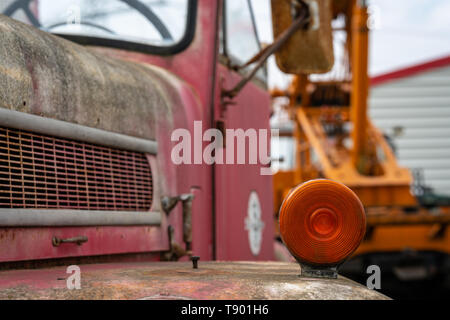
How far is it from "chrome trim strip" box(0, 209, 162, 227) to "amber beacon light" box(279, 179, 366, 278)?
701mm

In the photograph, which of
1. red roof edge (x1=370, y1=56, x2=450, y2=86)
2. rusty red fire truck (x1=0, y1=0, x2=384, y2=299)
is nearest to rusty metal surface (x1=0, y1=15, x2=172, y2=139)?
rusty red fire truck (x1=0, y1=0, x2=384, y2=299)

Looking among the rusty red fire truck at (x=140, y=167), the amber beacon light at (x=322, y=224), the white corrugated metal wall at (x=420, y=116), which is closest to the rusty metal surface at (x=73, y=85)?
the rusty red fire truck at (x=140, y=167)

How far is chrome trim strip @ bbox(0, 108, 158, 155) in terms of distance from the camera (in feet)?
6.19

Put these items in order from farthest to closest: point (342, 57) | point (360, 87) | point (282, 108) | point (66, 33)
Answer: point (282, 108) → point (342, 57) → point (360, 87) → point (66, 33)

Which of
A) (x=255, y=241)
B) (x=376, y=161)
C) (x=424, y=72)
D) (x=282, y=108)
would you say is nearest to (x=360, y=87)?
(x=376, y=161)

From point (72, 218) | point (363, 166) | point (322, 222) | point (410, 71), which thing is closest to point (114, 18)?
point (72, 218)

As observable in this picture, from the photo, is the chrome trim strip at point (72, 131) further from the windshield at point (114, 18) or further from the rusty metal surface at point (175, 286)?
the windshield at point (114, 18)

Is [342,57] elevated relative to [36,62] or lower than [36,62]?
elevated

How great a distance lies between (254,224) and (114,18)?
4.29 ft

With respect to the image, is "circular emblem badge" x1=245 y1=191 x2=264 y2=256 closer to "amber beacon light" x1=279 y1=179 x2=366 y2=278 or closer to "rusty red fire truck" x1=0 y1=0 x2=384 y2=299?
"rusty red fire truck" x1=0 y1=0 x2=384 y2=299

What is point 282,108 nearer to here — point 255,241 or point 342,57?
point 342,57

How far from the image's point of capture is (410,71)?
1964 centimetres

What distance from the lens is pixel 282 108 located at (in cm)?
1364

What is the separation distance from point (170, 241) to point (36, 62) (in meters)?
0.90
